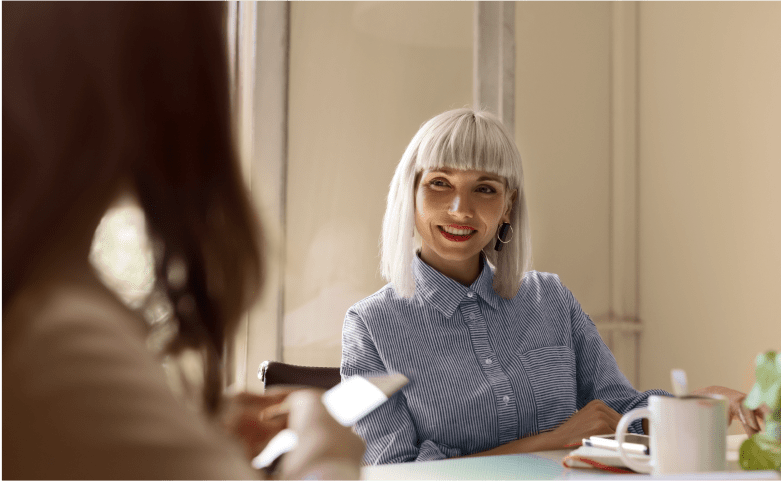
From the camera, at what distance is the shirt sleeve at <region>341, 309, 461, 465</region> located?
145 cm

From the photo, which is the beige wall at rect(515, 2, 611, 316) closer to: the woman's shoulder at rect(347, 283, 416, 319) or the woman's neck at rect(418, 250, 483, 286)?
the woman's neck at rect(418, 250, 483, 286)

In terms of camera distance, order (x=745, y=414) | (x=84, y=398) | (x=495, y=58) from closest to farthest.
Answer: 1. (x=84, y=398)
2. (x=745, y=414)
3. (x=495, y=58)

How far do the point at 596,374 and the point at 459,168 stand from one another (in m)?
0.62

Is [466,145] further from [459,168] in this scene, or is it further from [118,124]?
[118,124]

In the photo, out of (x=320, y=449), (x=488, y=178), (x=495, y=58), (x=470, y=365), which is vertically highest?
(x=495, y=58)

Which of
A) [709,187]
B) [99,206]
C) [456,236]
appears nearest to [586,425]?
[456,236]

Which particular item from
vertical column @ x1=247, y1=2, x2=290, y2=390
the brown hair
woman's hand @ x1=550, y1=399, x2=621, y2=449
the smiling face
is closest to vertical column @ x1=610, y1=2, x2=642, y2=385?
vertical column @ x1=247, y1=2, x2=290, y2=390

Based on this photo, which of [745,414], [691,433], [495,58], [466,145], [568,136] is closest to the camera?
[691,433]

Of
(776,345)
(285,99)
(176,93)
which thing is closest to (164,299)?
(176,93)

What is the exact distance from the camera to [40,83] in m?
0.37

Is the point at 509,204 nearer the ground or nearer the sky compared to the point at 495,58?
nearer the ground

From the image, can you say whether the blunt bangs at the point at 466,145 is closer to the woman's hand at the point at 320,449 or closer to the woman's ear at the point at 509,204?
the woman's ear at the point at 509,204

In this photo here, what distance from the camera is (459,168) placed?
175cm

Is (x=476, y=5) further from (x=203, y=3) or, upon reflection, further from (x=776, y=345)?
(x=203, y=3)
